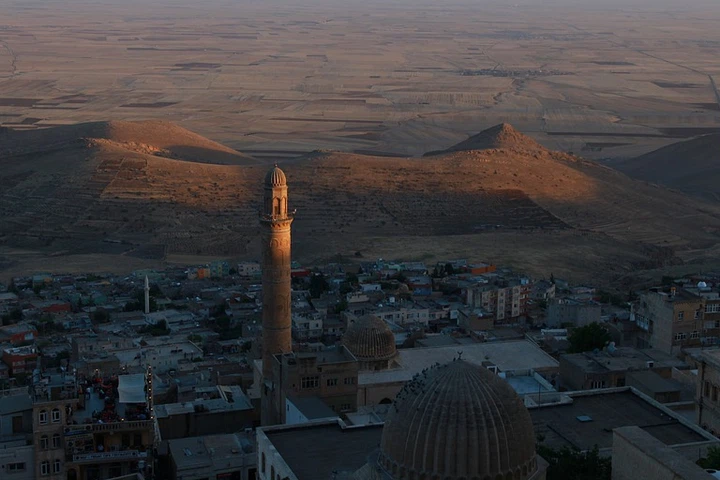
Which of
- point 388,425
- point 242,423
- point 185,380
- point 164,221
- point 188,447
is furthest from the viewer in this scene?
point 164,221

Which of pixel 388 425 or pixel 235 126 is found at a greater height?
pixel 388 425

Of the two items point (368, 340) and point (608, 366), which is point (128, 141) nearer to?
point (368, 340)

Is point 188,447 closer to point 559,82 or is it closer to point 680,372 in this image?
point 680,372

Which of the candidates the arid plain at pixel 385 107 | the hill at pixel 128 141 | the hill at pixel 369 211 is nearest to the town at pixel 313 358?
the hill at pixel 369 211

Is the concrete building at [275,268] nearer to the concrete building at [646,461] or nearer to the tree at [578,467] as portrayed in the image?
the tree at [578,467]

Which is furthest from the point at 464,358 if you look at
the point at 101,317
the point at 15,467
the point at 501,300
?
the point at 101,317

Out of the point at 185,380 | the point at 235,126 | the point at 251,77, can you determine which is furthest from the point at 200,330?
the point at 251,77

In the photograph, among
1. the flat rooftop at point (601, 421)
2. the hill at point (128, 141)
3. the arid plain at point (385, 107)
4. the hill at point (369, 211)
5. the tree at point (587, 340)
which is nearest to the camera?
the flat rooftop at point (601, 421)
